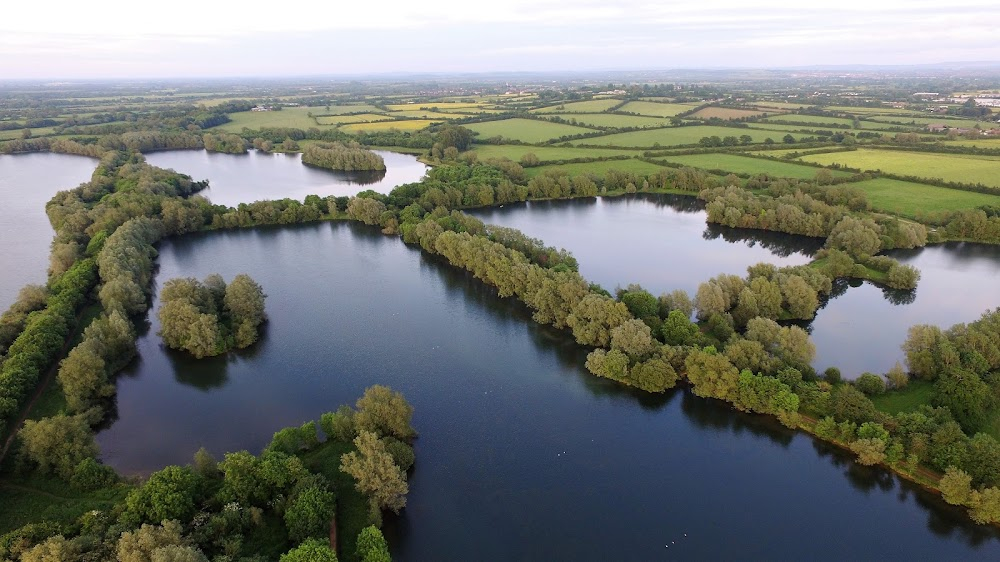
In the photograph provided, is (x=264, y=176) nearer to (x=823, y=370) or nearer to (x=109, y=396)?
(x=109, y=396)

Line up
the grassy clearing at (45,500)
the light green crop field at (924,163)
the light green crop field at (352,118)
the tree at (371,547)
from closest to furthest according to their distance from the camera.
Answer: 1. the tree at (371,547)
2. the grassy clearing at (45,500)
3. the light green crop field at (924,163)
4. the light green crop field at (352,118)

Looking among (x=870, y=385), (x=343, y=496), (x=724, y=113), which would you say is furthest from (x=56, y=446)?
(x=724, y=113)

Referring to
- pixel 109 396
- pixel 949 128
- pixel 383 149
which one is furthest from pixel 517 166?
pixel 949 128

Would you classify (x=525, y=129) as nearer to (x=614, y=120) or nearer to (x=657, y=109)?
(x=614, y=120)

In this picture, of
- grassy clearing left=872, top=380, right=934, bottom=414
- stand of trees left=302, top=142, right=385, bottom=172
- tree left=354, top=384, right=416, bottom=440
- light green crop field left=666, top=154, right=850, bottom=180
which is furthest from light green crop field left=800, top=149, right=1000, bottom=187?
tree left=354, top=384, right=416, bottom=440

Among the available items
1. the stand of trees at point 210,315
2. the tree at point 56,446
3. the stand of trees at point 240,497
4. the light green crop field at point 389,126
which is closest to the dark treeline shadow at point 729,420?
the stand of trees at point 240,497

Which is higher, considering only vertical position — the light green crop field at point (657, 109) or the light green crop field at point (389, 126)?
the light green crop field at point (657, 109)

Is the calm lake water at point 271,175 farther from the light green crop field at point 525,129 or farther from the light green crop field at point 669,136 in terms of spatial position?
the light green crop field at point 669,136
